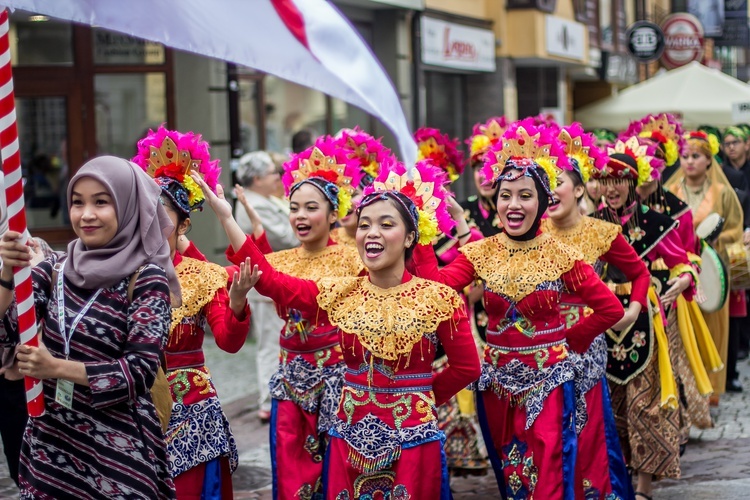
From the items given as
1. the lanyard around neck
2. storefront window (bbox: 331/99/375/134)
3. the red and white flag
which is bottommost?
the lanyard around neck

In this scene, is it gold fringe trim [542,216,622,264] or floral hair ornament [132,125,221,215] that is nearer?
floral hair ornament [132,125,221,215]

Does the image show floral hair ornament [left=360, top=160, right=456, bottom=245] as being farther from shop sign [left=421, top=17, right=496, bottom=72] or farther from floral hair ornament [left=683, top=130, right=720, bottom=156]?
shop sign [left=421, top=17, right=496, bottom=72]

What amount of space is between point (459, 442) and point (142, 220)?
4107mm

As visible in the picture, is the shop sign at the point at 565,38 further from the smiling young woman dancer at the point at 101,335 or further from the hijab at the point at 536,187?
the smiling young woman dancer at the point at 101,335

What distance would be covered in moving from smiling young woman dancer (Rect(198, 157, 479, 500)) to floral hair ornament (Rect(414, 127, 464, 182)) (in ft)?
10.1

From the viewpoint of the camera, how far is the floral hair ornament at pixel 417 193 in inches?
197

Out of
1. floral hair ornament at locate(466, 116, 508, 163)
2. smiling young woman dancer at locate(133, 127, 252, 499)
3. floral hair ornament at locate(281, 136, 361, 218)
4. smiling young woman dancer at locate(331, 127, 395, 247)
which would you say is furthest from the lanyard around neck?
floral hair ornament at locate(466, 116, 508, 163)

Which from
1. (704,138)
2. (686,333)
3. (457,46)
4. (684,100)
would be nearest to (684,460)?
(686,333)

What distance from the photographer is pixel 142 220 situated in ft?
12.5

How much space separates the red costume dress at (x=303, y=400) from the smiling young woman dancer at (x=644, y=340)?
1984mm

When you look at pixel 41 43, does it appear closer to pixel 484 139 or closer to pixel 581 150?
pixel 484 139

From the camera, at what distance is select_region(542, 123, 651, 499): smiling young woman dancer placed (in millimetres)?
6047

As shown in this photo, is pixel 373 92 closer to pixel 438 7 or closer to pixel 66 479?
pixel 66 479

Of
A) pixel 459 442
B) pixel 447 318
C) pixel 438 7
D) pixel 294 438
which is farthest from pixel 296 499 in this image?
pixel 438 7
